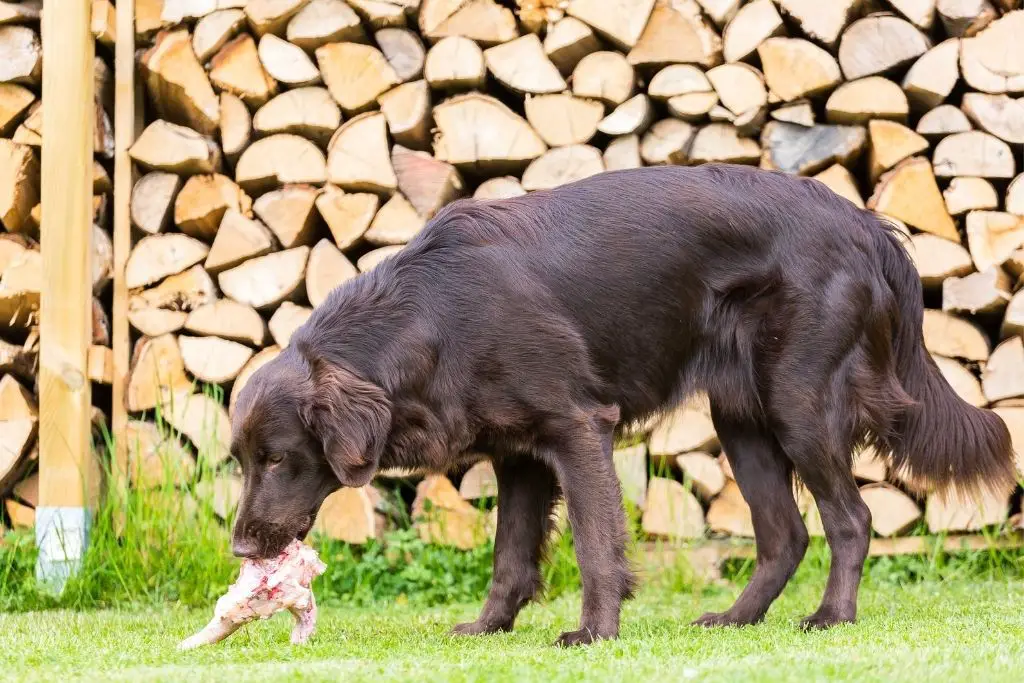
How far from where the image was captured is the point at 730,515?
15.2 ft

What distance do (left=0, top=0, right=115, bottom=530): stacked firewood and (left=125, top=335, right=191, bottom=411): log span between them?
13cm

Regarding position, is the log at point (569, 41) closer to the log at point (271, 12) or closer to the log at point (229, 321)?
the log at point (271, 12)

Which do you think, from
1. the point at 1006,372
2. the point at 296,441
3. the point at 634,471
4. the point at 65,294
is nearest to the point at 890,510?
the point at 1006,372

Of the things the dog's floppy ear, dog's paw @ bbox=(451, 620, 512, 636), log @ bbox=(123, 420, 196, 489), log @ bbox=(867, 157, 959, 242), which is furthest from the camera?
log @ bbox=(123, 420, 196, 489)

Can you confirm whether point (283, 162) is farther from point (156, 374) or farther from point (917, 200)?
point (917, 200)

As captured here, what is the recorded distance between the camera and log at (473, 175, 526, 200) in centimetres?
472

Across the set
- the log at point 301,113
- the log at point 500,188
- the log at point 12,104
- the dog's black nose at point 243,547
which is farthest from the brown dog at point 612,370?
the log at point 12,104

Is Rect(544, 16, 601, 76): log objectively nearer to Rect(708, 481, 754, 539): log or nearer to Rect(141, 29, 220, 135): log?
Rect(141, 29, 220, 135): log

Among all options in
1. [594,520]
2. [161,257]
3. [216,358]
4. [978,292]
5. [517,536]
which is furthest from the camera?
[161,257]

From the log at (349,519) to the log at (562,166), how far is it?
141 cm

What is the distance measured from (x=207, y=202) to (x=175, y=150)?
0.85 feet

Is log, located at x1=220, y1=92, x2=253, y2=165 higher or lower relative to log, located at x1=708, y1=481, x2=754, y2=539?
higher

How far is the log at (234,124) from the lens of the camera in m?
4.86

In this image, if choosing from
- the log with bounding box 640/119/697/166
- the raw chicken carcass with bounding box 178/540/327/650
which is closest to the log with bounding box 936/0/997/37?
the log with bounding box 640/119/697/166
